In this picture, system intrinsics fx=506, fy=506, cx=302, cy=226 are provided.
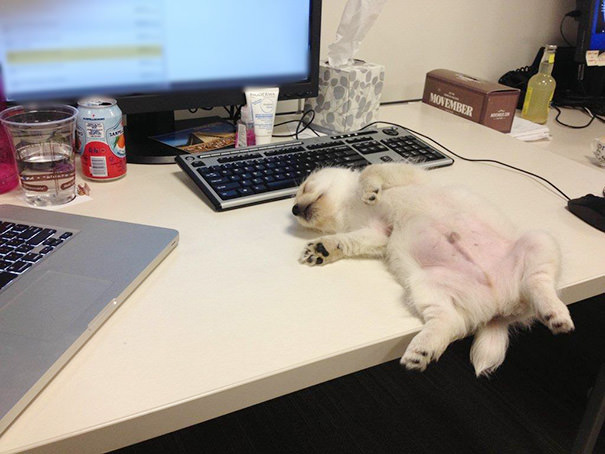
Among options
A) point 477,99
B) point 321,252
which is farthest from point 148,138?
point 477,99

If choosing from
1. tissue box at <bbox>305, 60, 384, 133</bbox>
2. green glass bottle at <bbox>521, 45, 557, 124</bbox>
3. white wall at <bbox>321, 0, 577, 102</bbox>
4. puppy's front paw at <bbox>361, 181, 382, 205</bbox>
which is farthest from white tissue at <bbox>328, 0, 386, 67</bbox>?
green glass bottle at <bbox>521, 45, 557, 124</bbox>

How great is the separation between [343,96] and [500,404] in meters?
1.01

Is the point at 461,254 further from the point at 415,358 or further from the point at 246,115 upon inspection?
the point at 246,115

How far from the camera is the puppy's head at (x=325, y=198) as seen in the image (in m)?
0.82

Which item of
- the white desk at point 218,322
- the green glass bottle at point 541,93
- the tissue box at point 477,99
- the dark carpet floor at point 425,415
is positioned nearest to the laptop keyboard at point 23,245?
the white desk at point 218,322

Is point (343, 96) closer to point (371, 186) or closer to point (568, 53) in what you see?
point (371, 186)

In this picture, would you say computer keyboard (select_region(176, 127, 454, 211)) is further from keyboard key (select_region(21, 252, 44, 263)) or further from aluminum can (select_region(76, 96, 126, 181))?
keyboard key (select_region(21, 252, 44, 263))

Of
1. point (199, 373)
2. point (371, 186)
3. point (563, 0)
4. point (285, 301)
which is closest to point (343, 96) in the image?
point (371, 186)

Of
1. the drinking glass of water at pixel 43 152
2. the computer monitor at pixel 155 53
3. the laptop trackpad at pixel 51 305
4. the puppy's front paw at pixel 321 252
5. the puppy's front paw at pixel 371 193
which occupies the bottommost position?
the puppy's front paw at pixel 321 252

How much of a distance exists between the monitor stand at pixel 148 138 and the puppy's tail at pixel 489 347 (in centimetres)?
66

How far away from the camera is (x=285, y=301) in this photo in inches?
24.8

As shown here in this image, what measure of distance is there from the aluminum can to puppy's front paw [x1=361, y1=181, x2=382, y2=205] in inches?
17.4

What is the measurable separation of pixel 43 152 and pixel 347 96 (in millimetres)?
662

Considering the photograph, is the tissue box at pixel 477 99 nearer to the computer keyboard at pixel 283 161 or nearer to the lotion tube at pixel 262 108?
the computer keyboard at pixel 283 161
